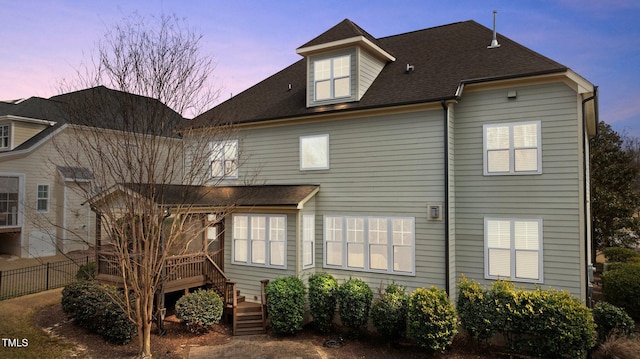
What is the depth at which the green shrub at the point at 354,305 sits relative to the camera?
10.8 m

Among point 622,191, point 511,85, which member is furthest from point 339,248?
point 622,191

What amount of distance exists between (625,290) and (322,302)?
31.7 feet

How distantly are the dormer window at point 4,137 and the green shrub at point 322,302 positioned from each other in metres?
22.6

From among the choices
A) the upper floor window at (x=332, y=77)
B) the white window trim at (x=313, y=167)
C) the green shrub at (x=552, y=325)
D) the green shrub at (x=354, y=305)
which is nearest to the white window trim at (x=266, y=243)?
the white window trim at (x=313, y=167)

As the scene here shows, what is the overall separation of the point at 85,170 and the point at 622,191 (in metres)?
25.4

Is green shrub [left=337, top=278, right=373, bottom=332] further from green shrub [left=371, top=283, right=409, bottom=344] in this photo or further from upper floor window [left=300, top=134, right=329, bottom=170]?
upper floor window [left=300, top=134, right=329, bottom=170]

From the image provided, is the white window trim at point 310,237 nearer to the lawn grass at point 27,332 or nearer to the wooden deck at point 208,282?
the wooden deck at point 208,282

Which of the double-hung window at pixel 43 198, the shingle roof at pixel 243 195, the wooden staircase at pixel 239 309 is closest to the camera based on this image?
the shingle roof at pixel 243 195

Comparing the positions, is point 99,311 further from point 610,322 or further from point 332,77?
point 610,322

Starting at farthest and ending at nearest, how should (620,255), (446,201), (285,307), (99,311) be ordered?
1. (620,255)
2. (285,307)
3. (99,311)
4. (446,201)

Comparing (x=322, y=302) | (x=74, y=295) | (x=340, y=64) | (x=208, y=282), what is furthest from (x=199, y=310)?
(x=340, y=64)

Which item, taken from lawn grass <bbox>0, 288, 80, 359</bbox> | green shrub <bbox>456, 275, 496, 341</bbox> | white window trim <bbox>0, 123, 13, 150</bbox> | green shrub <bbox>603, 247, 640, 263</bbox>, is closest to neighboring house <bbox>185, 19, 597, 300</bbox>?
green shrub <bbox>456, 275, 496, 341</bbox>

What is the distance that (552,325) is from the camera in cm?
874

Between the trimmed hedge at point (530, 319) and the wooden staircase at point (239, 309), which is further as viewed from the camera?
the wooden staircase at point (239, 309)
